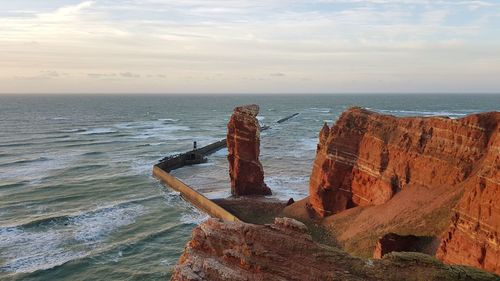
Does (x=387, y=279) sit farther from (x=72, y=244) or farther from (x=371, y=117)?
(x=72, y=244)

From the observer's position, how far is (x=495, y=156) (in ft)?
67.5

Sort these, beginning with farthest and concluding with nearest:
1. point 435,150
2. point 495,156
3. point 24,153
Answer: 1. point 24,153
2. point 435,150
3. point 495,156

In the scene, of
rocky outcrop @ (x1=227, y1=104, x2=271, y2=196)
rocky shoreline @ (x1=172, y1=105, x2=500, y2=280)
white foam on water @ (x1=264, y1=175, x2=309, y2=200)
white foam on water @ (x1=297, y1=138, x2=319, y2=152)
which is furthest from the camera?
white foam on water @ (x1=297, y1=138, x2=319, y2=152)

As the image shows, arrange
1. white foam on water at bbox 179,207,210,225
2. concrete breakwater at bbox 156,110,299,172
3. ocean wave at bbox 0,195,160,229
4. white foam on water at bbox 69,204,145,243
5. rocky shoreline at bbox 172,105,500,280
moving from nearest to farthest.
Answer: rocky shoreline at bbox 172,105,500,280
white foam on water at bbox 69,204,145,243
ocean wave at bbox 0,195,160,229
white foam on water at bbox 179,207,210,225
concrete breakwater at bbox 156,110,299,172

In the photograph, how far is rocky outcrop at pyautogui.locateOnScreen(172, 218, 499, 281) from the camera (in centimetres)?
1253

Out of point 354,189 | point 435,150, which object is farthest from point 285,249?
point 354,189

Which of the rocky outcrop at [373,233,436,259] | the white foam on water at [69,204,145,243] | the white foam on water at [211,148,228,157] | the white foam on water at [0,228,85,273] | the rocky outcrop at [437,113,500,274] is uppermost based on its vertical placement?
→ the rocky outcrop at [437,113,500,274]

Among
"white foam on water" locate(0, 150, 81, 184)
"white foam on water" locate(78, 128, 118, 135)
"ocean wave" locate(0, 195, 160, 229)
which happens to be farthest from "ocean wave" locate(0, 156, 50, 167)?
"white foam on water" locate(78, 128, 118, 135)

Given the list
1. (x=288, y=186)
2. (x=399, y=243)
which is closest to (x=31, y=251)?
(x=399, y=243)

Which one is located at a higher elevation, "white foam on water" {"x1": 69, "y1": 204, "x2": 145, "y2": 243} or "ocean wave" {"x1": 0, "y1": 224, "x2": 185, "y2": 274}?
"white foam on water" {"x1": 69, "y1": 204, "x2": 145, "y2": 243}

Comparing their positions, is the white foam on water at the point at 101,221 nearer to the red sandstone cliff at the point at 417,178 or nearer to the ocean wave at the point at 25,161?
the red sandstone cliff at the point at 417,178

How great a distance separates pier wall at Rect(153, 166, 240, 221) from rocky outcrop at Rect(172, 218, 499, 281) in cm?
2349

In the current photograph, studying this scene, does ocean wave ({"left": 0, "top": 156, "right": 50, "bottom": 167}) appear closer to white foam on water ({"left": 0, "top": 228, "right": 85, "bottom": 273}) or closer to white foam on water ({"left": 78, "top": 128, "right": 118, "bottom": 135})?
white foam on water ({"left": 0, "top": 228, "right": 85, "bottom": 273})

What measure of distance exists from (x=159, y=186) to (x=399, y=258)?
44742 millimetres
